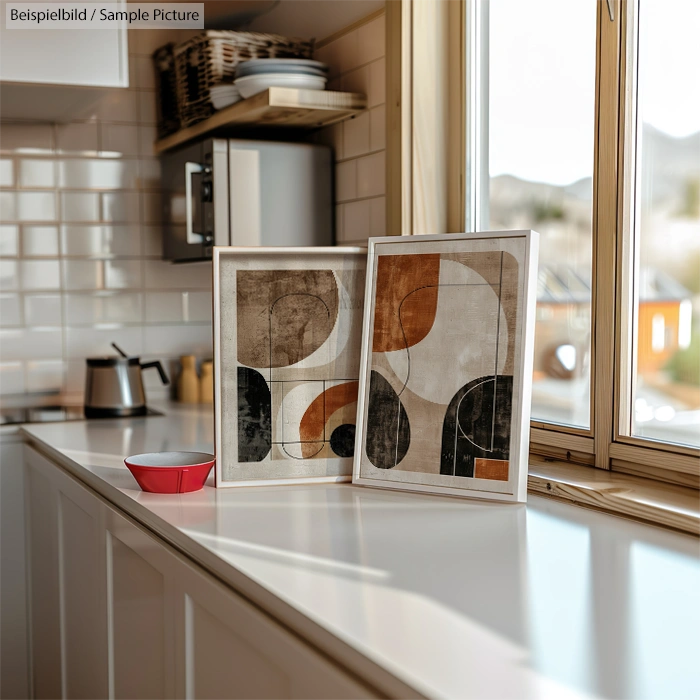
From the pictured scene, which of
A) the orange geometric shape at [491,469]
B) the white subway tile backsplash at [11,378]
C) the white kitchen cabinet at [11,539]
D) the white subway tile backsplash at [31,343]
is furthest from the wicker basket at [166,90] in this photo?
the orange geometric shape at [491,469]

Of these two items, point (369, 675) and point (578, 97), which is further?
point (578, 97)

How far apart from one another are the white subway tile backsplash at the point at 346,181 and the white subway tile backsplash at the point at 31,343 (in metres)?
1.02

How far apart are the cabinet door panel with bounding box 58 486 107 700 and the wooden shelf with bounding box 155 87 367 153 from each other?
3.25 feet

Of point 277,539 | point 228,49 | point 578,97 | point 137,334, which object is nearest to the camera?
point 277,539

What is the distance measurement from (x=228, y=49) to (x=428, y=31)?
594 mm

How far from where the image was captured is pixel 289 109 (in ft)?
6.80

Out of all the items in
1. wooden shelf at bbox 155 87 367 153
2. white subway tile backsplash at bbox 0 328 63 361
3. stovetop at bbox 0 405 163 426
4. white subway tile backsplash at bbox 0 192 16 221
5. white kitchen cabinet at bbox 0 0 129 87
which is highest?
white kitchen cabinet at bbox 0 0 129 87

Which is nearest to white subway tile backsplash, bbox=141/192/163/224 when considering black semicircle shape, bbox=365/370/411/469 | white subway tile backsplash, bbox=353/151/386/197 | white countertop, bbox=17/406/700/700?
white subway tile backsplash, bbox=353/151/386/197

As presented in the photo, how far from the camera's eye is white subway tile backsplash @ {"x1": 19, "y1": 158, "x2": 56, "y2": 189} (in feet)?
8.50

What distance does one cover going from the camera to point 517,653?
2.55 ft

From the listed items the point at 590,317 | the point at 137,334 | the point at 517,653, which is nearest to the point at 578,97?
the point at 590,317

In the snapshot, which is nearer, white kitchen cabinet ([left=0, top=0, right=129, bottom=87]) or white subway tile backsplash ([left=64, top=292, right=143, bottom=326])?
white kitchen cabinet ([left=0, top=0, right=129, bottom=87])

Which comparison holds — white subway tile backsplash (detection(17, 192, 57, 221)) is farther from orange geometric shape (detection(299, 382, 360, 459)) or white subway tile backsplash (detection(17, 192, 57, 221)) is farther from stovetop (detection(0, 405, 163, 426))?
orange geometric shape (detection(299, 382, 360, 459))

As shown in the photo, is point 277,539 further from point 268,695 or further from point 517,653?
point 517,653
